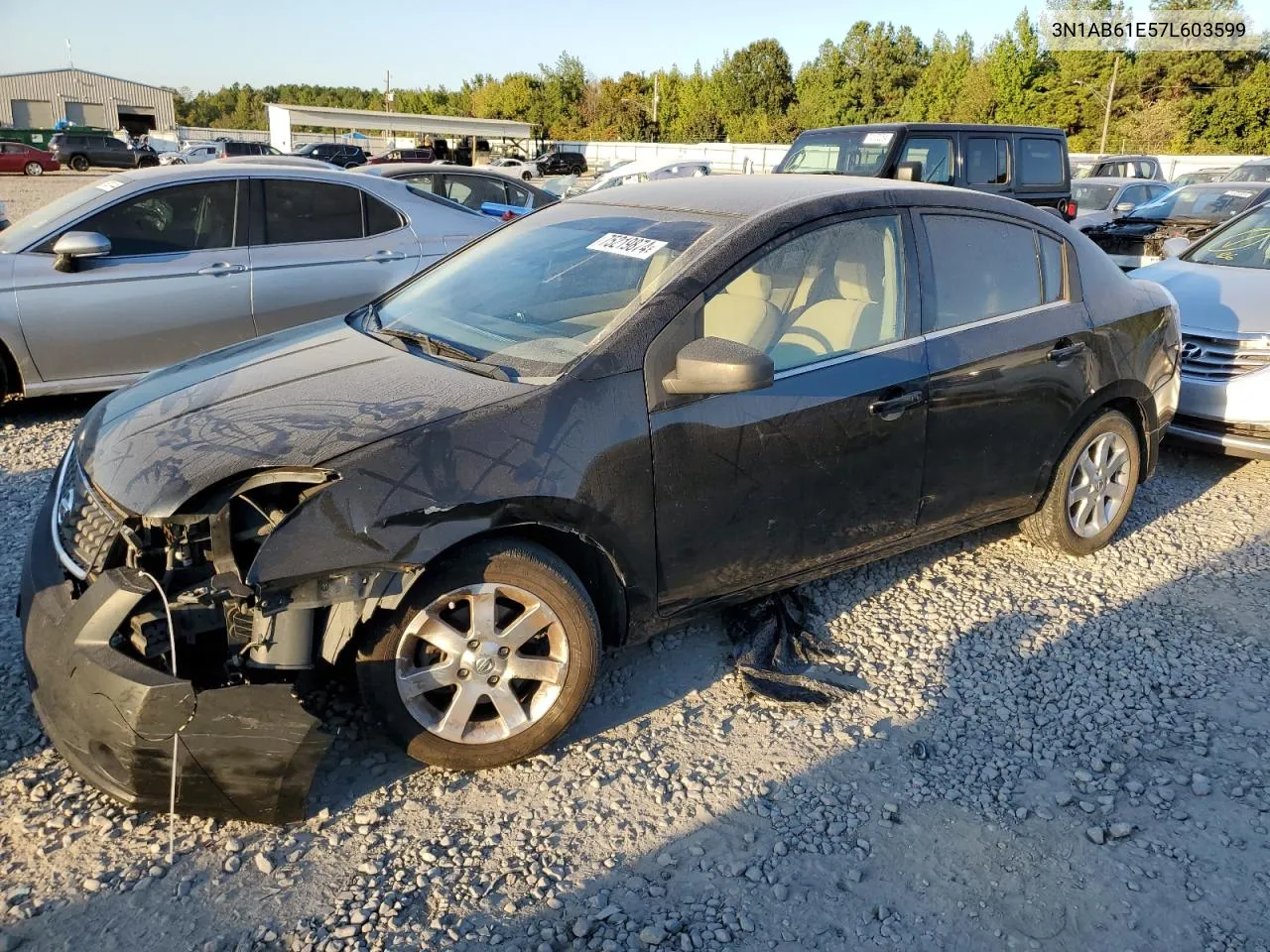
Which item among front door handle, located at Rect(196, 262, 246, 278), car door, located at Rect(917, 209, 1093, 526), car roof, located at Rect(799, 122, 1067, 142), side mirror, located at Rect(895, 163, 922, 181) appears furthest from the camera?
car roof, located at Rect(799, 122, 1067, 142)

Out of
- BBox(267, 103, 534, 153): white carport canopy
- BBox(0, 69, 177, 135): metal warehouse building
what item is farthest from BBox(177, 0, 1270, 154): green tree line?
BBox(0, 69, 177, 135): metal warehouse building

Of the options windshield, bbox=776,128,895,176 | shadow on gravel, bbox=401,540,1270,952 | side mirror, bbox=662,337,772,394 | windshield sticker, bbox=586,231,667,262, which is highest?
windshield, bbox=776,128,895,176

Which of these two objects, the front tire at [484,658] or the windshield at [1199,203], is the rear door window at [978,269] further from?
the windshield at [1199,203]

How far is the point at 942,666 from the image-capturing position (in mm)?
3623

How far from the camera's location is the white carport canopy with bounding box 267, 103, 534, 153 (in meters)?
49.5

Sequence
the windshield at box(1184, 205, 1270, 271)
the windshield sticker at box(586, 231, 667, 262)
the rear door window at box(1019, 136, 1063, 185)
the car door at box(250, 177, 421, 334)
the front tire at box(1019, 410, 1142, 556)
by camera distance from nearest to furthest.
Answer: the windshield sticker at box(586, 231, 667, 262) < the front tire at box(1019, 410, 1142, 556) < the car door at box(250, 177, 421, 334) < the windshield at box(1184, 205, 1270, 271) < the rear door window at box(1019, 136, 1063, 185)

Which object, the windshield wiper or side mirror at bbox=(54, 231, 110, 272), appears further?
side mirror at bbox=(54, 231, 110, 272)

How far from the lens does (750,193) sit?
11.9 ft

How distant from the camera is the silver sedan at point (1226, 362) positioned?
18.2 ft

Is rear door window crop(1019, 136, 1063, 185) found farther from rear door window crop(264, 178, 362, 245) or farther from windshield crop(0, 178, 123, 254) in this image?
windshield crop(0, 178, 123, 254)

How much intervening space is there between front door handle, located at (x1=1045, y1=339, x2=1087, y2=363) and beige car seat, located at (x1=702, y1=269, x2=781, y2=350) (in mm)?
1403

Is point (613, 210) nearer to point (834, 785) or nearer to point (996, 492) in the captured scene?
point (996, 492)

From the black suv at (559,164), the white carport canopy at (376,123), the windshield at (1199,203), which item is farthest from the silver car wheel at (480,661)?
the white carport canopy at (376,123)

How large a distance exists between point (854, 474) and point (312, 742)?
2.07m
